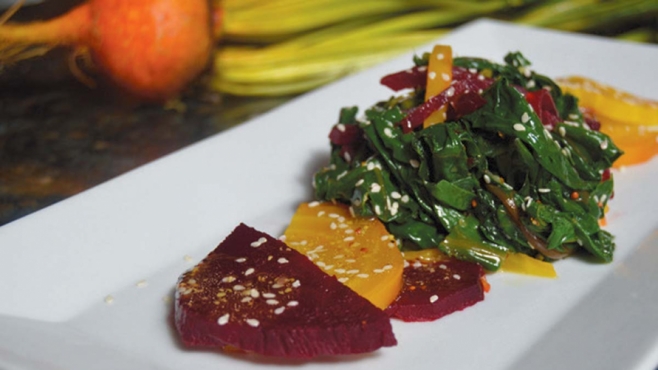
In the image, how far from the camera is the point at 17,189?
468 centimetres

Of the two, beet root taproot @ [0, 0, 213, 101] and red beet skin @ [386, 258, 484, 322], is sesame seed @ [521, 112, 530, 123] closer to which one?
red beet skin @ [386, 258, 484, 322]

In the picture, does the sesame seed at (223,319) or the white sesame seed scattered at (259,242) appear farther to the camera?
the white sesame seed scattered at (259,242)

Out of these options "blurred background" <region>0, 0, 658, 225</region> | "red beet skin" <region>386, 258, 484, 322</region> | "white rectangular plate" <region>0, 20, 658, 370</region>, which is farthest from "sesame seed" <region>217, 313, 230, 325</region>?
"blurred background" <region>0, 0, 658, 225</region>

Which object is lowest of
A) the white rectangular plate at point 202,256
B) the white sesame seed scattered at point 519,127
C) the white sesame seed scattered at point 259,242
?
the white rectangular plate at point 202,256

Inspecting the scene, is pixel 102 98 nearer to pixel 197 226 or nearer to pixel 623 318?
pixel 197 226

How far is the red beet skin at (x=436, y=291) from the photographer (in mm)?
3006

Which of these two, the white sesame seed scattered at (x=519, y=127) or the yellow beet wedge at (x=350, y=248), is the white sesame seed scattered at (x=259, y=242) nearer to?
the yellow beet wedge at (x=350, y=248)

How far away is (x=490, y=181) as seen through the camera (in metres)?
3.44

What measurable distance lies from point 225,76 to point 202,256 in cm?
350

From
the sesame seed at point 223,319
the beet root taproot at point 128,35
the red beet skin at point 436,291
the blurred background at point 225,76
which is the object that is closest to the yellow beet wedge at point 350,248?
the red beet skin at point 436,291

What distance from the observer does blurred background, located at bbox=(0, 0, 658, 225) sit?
5062 mm

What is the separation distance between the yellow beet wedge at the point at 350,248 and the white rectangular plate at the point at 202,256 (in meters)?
0.20

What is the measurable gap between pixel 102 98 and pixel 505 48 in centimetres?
296

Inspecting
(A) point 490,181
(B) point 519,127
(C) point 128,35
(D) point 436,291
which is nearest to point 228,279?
(D) point 436,291
